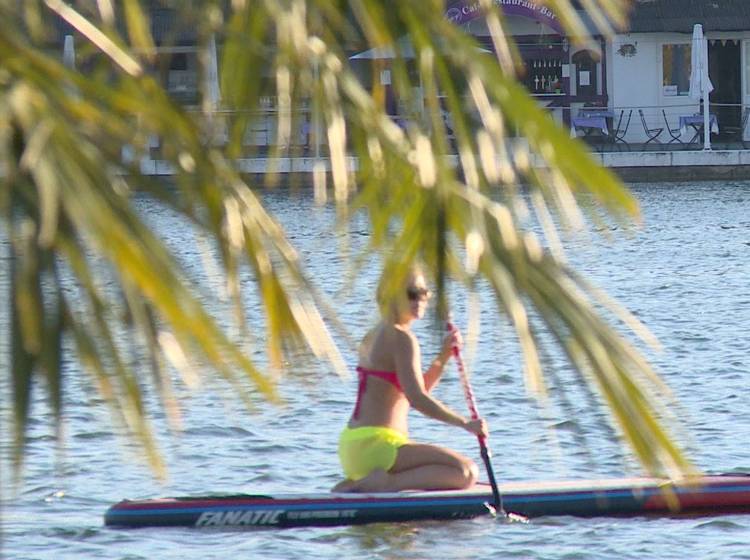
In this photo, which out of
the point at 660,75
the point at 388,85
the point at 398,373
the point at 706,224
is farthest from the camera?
the point at 660,75

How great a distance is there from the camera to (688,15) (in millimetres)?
39656

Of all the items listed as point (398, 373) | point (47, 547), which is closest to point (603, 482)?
point (398, 373)

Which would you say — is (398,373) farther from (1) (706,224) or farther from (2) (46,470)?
(1) (706,224)

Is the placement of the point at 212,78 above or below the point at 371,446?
above

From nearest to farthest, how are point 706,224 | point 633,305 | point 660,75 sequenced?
point 633,305, point 706,224, point 660,75

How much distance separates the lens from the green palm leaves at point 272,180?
144cm

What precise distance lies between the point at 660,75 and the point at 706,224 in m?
12.7

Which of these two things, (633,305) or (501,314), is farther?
(633,305)

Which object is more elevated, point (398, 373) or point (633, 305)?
point (398, 373)

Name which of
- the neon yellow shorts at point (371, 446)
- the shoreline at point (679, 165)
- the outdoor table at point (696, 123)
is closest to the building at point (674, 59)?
the outdoor table at point (696, 123)

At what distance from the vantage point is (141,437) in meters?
1.50

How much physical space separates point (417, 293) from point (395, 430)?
604 centimetres

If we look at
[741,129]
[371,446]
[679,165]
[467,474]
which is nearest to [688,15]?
[741,129]

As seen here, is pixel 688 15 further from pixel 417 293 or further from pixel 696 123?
pixel 417 293
